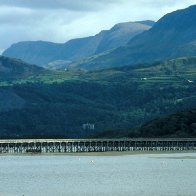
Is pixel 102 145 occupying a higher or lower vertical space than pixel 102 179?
lower

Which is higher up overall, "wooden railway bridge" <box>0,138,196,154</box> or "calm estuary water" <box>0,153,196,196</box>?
"calm estuary water" <box>0,153,196,196</box>

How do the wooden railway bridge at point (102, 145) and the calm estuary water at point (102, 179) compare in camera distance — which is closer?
the calm estuary water at point (102, 179)

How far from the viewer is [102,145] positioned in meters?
179

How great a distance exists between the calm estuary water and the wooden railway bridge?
44.4m

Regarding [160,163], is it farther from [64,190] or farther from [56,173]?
[64,190]

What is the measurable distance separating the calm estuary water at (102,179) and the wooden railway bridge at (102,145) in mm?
44426

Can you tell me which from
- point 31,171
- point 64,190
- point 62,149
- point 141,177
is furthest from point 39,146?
point 64,190

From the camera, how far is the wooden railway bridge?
174 meters

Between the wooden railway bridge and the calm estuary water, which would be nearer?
the calm estuary water

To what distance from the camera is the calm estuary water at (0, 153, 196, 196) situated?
80438 millimetres

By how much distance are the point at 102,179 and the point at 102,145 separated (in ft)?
274

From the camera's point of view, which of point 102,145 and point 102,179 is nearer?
point 102,179

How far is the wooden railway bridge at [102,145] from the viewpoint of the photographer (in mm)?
174500

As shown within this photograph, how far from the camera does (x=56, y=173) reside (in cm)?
10806
